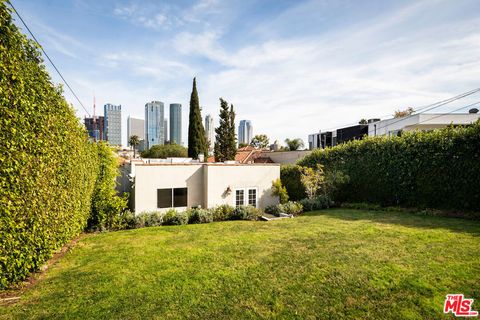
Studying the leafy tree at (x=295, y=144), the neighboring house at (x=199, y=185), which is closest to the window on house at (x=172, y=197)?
the neighboring house at (x=199, y=185)

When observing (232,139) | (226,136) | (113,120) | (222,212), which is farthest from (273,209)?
(113,120)

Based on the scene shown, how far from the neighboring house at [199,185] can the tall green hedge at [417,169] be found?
5.64 m

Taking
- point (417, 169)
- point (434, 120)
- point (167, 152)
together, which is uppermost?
point (167, 152)

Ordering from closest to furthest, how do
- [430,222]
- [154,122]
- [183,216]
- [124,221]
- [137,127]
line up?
[430,222] < [124,221] < [183,216] < [137,127] < [154,122]

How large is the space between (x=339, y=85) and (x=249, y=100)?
6.57 metres

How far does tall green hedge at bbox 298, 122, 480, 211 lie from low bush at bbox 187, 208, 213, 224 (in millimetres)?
9730

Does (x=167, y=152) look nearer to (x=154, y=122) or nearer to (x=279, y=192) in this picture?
(x=279, y=192)

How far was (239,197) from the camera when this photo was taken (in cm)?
1374

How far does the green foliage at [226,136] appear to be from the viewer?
3128 cm

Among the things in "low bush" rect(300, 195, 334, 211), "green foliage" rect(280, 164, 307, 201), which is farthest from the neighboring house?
"green foliage" rect(280, 164, 307, 201)

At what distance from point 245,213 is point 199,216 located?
8.12 ft

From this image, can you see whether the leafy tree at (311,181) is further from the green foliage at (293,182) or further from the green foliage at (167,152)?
the green foliage at (167,152)

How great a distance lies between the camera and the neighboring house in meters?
11.6

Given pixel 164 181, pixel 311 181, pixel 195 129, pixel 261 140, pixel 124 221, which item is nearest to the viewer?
pixel 124 221
